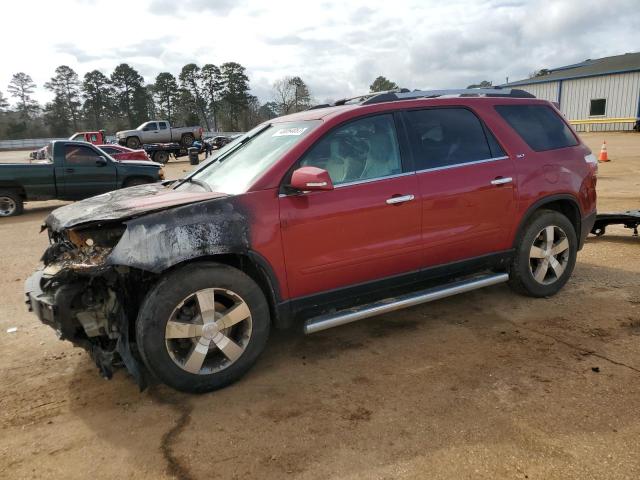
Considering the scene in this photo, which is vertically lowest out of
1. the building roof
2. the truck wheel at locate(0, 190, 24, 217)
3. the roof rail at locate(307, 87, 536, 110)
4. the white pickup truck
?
the truck wheel at locate(0, 190, 24, 217)

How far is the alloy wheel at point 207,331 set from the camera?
10.1 ft

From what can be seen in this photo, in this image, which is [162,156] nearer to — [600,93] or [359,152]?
[359,152]

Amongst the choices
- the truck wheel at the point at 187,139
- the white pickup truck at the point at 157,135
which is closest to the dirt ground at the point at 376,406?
the white pickup truck at the point at 157,135

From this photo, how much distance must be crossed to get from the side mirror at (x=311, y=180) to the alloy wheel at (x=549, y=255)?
2331mm

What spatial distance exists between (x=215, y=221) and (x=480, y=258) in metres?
2.32

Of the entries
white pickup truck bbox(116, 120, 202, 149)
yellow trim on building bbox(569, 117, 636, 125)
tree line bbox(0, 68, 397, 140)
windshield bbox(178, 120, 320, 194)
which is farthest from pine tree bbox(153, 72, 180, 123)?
windshield bbox(178, 120, 320, 194)

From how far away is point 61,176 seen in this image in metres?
11.5

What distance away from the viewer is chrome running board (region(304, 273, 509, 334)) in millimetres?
3422

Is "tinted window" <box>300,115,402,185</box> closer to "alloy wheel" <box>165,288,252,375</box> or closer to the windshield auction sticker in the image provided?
the windshield auction sticker

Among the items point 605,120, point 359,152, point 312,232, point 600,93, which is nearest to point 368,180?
point 359,152

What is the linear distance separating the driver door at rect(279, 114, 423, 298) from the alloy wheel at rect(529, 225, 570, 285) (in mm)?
1414

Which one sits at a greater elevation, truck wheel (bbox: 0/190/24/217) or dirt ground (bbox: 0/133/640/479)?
truck wheel (bbox: 0/190/24/217)

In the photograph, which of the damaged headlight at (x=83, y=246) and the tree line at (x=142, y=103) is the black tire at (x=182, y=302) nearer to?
the damaged headlight at (x=83, y=246)

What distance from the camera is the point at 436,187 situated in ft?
12.4
